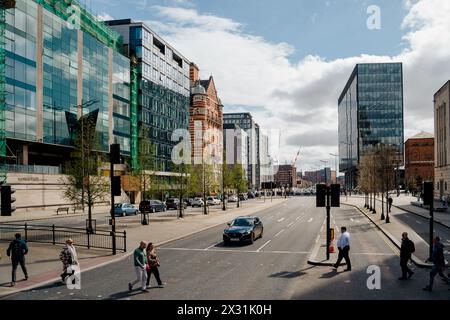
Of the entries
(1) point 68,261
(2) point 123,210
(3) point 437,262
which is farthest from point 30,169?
(3) point 437,262

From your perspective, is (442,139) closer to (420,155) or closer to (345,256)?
(420,155)

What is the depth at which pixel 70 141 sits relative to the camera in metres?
63.0

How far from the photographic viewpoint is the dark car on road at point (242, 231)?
79.4 ft

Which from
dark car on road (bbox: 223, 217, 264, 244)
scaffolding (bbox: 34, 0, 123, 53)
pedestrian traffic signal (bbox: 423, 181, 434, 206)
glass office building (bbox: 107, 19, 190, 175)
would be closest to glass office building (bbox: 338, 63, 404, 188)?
glass office building (bbox: 107, 19, 190, 175)

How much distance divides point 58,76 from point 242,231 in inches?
1833

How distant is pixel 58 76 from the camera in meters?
60.8

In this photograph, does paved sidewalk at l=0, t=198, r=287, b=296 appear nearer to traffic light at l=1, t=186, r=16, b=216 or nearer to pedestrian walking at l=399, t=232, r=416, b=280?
traffic light at l=1, t=186, r=16, b=216

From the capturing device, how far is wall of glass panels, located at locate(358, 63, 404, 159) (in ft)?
495

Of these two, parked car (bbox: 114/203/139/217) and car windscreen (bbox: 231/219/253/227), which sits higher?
car windscreen (bbox: 231/219/253/227)

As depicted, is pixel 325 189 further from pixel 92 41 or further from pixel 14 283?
pixel 92 41

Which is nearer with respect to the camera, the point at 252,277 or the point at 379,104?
the point at 252,277

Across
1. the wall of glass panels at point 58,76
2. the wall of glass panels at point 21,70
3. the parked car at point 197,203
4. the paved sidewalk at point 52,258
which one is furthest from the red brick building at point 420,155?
the paved sidewalk at point 52,258

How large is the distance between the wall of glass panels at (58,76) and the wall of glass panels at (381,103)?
368ft
